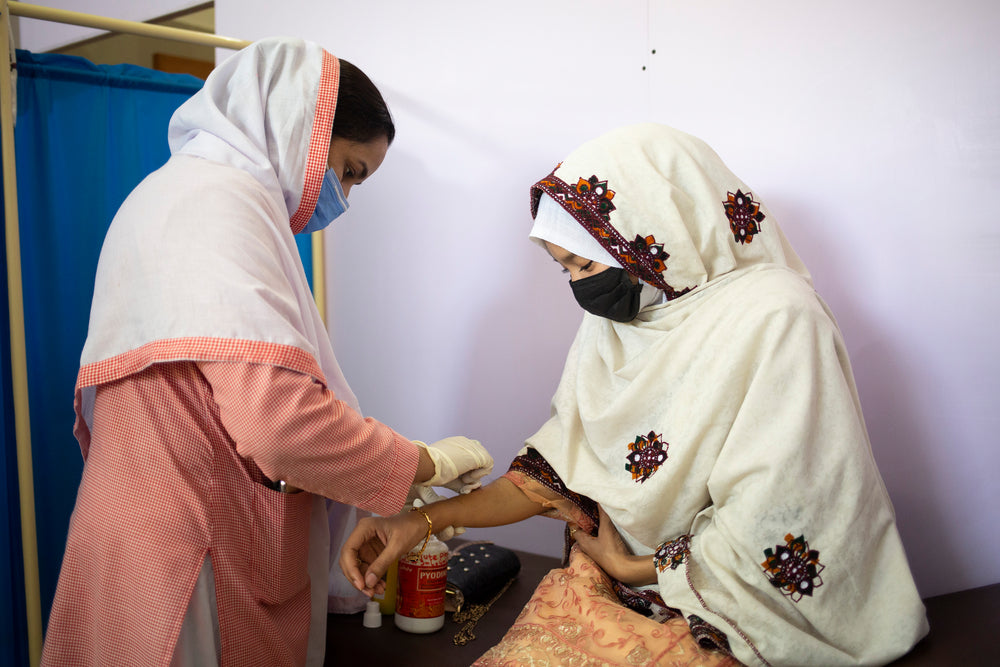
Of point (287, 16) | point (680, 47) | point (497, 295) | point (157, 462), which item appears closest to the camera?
point (157, 462)

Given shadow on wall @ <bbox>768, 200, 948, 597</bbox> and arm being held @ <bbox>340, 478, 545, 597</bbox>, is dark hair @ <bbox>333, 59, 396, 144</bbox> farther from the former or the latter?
shadow on wall @ <bbox>768, 200, 948, 597</bbox>

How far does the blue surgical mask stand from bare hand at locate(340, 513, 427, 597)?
24.6 inches

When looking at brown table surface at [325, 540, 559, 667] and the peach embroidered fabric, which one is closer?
the peach embroidered fabric

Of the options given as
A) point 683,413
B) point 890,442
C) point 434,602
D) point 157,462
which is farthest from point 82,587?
point 890,442

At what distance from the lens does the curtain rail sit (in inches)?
65.8

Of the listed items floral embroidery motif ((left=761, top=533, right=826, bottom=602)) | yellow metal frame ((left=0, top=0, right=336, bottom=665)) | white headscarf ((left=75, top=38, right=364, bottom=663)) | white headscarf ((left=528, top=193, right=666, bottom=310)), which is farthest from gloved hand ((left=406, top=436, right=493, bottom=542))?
yellow metal frame ((left=0, top=0, right=336, bottom=665))

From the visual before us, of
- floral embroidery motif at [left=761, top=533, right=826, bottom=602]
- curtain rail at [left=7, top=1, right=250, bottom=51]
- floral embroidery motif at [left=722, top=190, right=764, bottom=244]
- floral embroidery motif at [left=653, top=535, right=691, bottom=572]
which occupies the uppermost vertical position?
curtain rail at [left=7, top=1, right=250, bottom=51]

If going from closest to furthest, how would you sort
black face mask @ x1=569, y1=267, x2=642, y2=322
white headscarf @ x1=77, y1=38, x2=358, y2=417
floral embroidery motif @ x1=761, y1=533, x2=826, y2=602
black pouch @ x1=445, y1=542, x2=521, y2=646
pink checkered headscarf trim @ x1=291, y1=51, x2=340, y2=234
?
white headscarf @ x1=77, y1=38, x2=358, y2=417 < floral embroidery motif @ x1=761, y1=533, x2=826, y2=602 < pink checkered headscarf trim @ x1=291, y1=51, x2=340, y2=234 < black face mask @ x1=569, y1=267, x2=642, y2=322 < black pouch @ x1=445, y1=542, x2=521, y2=646

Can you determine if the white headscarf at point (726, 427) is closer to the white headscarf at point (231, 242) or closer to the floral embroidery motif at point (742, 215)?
the floral embroidery motif at point (742, 215)

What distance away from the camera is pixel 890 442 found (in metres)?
1.70

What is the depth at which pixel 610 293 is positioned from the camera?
1521 millimetres

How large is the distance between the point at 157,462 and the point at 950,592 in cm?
162

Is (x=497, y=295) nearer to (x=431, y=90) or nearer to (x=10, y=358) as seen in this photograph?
(x=431, y=90)

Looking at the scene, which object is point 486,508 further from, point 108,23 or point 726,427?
point 108,23
